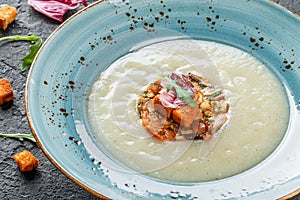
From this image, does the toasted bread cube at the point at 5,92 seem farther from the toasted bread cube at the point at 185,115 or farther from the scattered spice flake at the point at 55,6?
the toasted bread cube at the point at 185,115

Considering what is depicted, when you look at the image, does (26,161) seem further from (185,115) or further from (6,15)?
(6,15)

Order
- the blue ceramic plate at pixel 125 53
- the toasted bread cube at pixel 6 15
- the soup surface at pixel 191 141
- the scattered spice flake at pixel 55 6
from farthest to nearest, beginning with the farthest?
the scattered spice flake at pixel 55 6 → the toasted bread cube at pixel 6 15 → the soup surface at pixel 191 141 → the blue ceramic plate at pixel 125 53

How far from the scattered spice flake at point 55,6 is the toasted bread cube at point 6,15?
0.59 ft

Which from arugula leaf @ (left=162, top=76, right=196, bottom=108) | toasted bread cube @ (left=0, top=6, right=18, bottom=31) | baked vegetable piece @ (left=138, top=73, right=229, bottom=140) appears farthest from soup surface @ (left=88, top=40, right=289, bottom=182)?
toasted bread cube @ (left=0, top=6, right=18, bottom=31)

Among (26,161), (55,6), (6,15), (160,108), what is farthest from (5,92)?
(160,108)

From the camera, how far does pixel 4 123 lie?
347 centimetres

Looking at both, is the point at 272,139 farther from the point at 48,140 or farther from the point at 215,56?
the point at 48,140

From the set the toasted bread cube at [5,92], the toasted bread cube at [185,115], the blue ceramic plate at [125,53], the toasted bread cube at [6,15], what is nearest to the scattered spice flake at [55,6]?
the toasted bread cube at [6,15]

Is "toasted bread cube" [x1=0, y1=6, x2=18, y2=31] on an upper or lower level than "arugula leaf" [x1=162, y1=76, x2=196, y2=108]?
lower

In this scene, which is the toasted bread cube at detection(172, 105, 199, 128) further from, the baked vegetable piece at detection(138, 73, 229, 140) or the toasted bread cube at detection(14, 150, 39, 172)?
the toasted bread cube at detection(14, 150, 39, 172)

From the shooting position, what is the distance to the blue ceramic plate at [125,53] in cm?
281

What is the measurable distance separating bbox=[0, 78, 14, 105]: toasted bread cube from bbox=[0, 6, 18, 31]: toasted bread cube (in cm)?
55

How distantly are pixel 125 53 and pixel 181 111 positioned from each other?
2.47 ft

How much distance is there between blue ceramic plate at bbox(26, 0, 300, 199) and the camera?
9.22ft
